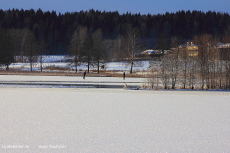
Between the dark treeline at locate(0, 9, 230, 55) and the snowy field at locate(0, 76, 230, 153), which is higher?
the dark treeline at locate(0, 9, 230, 55)

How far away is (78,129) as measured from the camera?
9.02 metres

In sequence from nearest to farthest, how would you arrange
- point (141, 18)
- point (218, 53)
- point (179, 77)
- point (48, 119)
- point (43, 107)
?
point (48, 119) → point (43, 107) → point (179, 77) → point (218, 53) → point (141, 18)

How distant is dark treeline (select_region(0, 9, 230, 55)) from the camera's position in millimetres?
120938

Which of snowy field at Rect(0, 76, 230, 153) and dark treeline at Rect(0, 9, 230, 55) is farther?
dark treeline at Rect(0, 9, 230, 55)

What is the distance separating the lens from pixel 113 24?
132m

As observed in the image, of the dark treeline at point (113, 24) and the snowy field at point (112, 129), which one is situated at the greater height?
the dark treeline at point (113, 24)

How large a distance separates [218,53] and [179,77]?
5730mm

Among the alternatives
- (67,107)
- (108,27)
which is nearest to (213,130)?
(67,107)

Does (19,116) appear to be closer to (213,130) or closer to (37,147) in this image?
(37,147)

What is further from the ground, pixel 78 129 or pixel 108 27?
pixel 108 27

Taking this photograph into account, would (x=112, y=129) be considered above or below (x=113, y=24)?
below

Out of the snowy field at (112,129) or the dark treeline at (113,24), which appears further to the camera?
the dark treeline at (113,24)

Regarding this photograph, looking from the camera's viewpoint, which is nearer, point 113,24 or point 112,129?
point 112,129

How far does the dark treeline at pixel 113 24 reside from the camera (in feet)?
397
